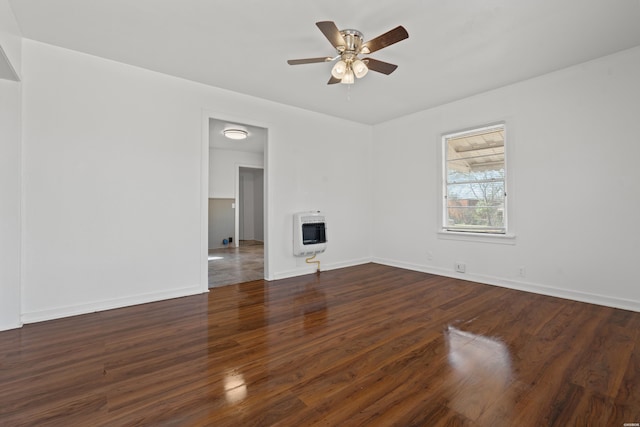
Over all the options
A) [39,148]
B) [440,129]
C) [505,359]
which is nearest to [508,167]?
[440,129]

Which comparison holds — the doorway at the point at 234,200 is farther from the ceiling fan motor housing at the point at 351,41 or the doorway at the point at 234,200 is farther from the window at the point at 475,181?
the window at the point at 475,181

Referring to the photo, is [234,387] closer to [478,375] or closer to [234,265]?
[478,375]

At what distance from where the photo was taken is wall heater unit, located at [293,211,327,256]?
181 inches

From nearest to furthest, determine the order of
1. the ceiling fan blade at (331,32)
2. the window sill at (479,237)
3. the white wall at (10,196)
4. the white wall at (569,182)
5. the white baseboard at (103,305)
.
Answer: the ceiling fan blade at (331,32), the white wall at (10,196), the white baseboard at (103,305), the white wall at (569,182), the window sill at (479,237)

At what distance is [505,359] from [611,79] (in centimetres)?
330

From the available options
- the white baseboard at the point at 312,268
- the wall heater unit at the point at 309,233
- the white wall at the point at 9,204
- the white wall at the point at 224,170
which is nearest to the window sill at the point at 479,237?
the white baseboard at the point at 312,268

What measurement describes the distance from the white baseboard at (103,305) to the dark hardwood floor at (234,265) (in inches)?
20.1

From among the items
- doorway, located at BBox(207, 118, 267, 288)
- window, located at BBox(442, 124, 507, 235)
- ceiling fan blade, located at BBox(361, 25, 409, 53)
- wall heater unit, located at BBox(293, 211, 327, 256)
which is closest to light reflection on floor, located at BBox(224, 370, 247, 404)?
ceiling fan blade, located at BBox(361, 25, 409, 53)

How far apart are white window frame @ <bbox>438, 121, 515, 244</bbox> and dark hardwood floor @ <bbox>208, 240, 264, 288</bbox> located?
3080 millimetres

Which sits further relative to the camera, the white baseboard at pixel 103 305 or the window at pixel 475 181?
the window at pixel 475 181

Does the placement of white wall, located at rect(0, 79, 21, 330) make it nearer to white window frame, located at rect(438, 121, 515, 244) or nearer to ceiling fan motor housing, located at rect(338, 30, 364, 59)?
ceiling fan motor housing, located at rect(338, 30, 364, 59)

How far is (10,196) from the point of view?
2.62 m

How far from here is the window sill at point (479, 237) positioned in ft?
12.9

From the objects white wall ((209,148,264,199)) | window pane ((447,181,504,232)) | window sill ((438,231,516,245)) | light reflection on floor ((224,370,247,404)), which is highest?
white wall ((209,148,264,199))
